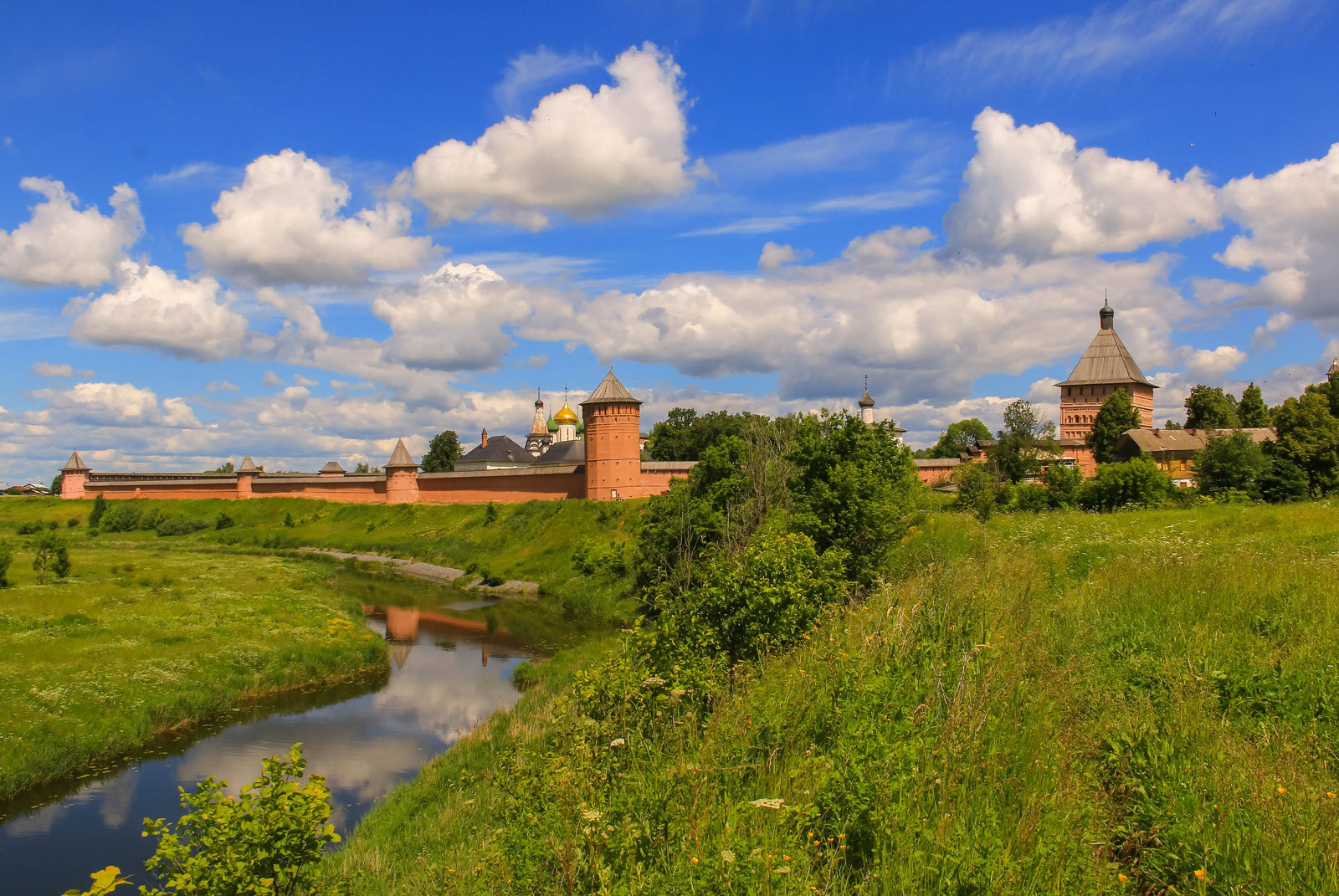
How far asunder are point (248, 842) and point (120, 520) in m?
54.9

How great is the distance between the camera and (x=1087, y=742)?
4152 mm

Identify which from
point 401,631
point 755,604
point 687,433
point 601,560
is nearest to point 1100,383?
point 687,433

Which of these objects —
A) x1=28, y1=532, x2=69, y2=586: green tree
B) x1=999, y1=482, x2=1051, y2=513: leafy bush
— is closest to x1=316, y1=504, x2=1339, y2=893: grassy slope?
x1=999, y1=482, x2=1051, y2=513: leafy bush

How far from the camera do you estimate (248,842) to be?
15.6 ft

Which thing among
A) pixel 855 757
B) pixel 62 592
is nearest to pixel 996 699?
pixel 855 757

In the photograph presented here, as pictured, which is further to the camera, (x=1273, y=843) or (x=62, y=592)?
(x=62, y=592)

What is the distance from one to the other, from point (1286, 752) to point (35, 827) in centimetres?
1260

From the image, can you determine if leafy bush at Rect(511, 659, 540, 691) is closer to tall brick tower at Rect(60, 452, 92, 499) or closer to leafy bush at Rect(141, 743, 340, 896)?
leafy bush at Rect(141, 743, 340, 896)

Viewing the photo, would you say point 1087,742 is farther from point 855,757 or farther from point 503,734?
point 503,734

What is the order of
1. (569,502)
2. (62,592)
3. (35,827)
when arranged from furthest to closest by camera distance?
(569,502) → (62,592) → (35,827)

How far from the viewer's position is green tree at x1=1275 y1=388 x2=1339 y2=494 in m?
23.6

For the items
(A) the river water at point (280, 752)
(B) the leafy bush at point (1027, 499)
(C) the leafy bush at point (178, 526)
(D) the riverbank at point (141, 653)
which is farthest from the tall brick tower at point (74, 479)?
(B) the leafy bush at point (1027, 499)

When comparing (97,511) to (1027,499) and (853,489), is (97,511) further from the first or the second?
(1027,499)

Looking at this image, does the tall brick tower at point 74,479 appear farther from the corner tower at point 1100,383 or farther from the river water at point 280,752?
the corner tower at point 1100,383
